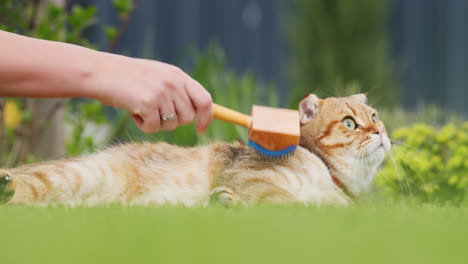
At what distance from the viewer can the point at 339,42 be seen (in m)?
5.67

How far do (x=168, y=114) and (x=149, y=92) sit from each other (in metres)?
0.07

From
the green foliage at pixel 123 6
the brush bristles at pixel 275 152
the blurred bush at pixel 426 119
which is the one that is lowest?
the blurred bush at pixel 426 119

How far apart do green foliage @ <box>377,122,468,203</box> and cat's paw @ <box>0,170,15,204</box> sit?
3.29ft

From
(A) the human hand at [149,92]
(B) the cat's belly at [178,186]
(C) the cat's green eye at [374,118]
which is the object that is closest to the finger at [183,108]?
(A) the human hand at [149,92]

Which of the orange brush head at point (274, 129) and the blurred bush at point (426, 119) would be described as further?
the blurred bush at point (426, 119)

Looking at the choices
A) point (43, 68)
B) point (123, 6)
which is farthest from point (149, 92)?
point (123, 6)

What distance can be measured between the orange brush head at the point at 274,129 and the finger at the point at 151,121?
21 cm

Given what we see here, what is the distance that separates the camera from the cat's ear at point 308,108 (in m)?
1.44

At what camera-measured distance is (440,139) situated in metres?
2.02

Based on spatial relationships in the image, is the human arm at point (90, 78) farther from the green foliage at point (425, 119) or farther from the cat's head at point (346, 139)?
the green foliage at point (425, 119)

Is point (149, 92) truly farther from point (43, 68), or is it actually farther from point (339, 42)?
point (339, 42)

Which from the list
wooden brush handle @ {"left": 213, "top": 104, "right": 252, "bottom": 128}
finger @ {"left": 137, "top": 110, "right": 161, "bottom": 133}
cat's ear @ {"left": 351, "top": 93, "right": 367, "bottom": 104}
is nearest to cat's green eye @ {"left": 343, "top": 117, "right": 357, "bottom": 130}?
cat's ear @ {"left": 351, "top": 93, "right": 367, "bottom": 104}

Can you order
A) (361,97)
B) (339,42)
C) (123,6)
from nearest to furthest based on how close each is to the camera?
(361,97), (123,6), (339,42)

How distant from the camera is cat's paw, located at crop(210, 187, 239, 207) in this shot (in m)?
1.18
